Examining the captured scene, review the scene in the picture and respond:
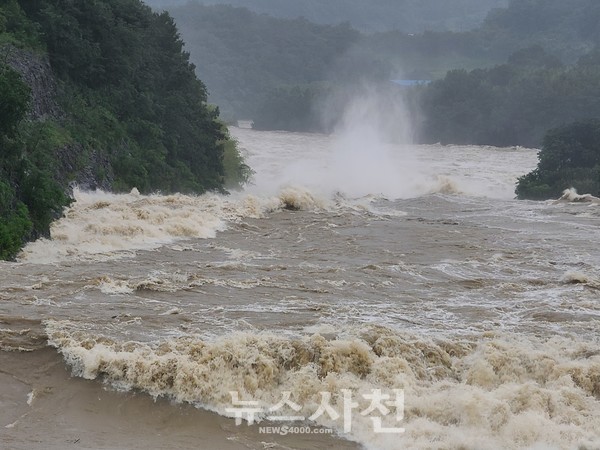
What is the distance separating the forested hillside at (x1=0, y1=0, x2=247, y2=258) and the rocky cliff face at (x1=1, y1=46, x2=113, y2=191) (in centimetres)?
→ 5

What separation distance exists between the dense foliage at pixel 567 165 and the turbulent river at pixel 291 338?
16477 millimetres

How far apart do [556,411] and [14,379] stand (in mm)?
5644

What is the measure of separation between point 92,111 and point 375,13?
141 m

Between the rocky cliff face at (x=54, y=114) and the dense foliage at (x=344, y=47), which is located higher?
the dense foliage at (x=344, y=47)

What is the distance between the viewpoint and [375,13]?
162000mm

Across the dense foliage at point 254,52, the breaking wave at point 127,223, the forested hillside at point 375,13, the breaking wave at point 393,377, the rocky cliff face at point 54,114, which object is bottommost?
the breaking wave at point 393,377

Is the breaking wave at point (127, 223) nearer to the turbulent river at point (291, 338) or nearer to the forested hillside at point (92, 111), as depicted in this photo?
the turbulent river at point (291, 338)

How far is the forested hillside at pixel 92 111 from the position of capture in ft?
58.3

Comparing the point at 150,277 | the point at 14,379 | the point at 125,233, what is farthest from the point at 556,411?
the point at 125,233

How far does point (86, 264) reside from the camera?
14.5 metres

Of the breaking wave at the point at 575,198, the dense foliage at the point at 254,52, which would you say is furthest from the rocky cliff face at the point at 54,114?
the dense foliage at the point at 254,52

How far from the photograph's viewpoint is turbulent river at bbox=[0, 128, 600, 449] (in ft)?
28.2

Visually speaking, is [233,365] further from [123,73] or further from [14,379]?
[123,73]

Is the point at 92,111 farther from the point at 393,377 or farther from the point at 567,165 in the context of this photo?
the point at 567,165
